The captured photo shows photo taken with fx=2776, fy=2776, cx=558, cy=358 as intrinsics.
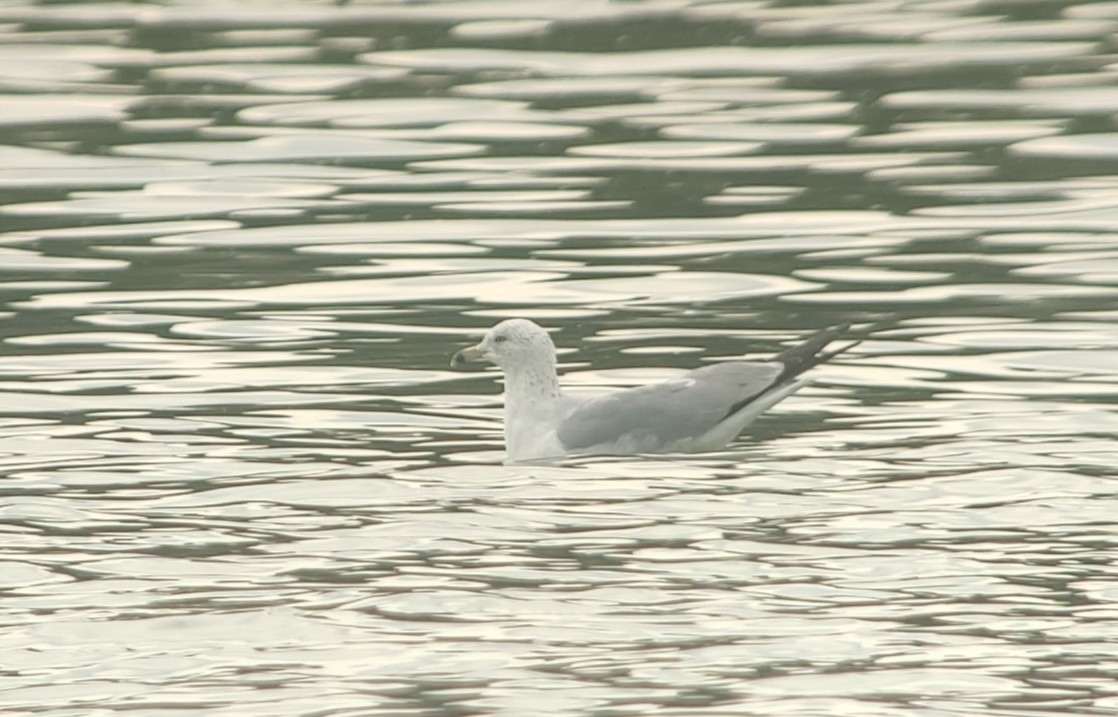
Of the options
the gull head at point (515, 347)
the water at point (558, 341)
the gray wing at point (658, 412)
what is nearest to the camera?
the water at point (558, 341)

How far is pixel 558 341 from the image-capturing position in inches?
641

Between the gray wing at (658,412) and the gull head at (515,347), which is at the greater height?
the gull head at (515,347)

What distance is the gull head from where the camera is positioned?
13609 millimetres

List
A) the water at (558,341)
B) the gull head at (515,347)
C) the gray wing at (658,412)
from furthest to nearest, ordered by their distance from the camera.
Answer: the gull head at (515,347)
the gray wing at (658,412)
the water at (558,341)

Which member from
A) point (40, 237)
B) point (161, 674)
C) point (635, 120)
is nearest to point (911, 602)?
point (161, 674)

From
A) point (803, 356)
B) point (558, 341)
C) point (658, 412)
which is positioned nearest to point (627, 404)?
point (658, 412)

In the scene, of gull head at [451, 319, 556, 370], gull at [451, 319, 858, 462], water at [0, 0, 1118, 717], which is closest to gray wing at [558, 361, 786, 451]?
gull at [451, 319, 858, 462]

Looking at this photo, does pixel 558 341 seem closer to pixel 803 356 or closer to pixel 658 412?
pixel 803 356

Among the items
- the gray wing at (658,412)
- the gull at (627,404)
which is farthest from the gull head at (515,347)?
the gray wing at (658,412)

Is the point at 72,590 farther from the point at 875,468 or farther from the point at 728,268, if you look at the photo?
the point at 728,268

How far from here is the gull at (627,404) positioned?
13.2m

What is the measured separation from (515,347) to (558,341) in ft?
8.69

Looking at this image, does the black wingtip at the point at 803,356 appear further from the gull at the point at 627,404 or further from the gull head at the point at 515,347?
the gull head at the point at 515,347

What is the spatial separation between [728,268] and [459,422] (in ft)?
14.3
